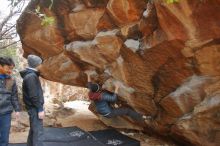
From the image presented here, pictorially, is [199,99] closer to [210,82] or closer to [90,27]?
[210,82]

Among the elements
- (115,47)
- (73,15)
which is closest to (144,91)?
(115,47)

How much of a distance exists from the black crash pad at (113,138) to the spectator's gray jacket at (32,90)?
8.09 feet

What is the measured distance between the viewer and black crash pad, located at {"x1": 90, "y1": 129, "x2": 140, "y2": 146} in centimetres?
765

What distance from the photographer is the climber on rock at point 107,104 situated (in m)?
7.66

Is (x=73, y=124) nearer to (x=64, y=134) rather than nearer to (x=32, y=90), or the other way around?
(x=64, y=134)

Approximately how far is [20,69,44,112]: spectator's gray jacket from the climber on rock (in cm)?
209

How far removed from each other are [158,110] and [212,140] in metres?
1.43

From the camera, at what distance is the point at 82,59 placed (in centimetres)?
848

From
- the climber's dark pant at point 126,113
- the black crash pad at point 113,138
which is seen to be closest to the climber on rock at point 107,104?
the climber's dark pant at point 126,113

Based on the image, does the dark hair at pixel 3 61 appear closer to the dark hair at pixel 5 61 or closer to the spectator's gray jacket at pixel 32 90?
the dark hair at pixel 5 61

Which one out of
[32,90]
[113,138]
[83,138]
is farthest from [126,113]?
[32,90]

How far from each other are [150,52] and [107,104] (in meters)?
1.77

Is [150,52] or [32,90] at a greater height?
[150,52]

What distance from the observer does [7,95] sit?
5.66m
